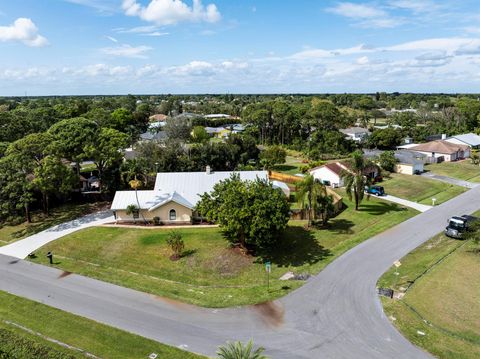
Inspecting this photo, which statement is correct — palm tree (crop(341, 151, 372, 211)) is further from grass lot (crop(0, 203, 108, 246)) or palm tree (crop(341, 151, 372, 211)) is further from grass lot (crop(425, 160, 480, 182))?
grass lot (crop(0, 203, 108, 246))

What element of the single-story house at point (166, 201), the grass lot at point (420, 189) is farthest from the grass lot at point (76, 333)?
the grass lot at point (420, 189)

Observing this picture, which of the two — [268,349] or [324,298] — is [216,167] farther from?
[268,349]

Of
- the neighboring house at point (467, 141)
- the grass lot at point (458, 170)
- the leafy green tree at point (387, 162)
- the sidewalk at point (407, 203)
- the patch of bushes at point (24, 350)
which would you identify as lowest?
the patch of bushes at point (24, 350)

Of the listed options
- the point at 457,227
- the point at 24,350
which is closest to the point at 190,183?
the point at 24,350

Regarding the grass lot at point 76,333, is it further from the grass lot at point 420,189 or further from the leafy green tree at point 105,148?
the grass lot at point 420,189

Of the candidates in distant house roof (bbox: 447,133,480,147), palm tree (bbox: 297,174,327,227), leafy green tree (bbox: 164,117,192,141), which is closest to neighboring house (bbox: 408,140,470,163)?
distant house roof (bbox: 447,133,480,147)

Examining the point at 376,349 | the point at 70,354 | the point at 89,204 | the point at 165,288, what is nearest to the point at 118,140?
the point at 89,204

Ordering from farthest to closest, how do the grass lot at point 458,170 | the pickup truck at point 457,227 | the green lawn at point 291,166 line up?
the green lawn at point 291,166
the grass lot at point 458,170
the pickup truck at point 457,227
